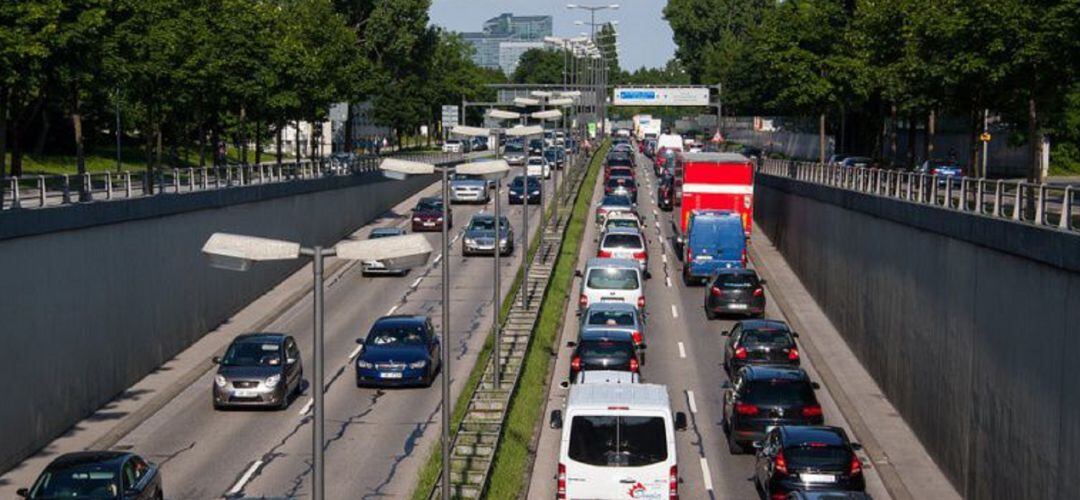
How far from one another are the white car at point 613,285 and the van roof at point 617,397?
19.5 meters

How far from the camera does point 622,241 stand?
5503cm

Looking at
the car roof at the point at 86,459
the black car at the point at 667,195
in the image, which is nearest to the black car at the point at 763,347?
the car roof at the point at 86,459

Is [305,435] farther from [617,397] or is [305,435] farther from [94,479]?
[617,397]

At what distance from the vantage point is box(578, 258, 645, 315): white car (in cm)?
4531

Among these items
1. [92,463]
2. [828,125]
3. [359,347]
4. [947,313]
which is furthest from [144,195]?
[828,125]

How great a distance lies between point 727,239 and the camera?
172ft

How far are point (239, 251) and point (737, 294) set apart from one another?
31.6 meters

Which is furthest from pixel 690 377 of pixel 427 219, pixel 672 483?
pixel 427 219

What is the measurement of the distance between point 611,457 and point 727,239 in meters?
29.7

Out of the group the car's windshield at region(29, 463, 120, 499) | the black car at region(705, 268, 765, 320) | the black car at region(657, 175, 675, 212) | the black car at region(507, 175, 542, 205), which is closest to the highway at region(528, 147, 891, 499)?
the black car at region(705, 268, 765, 320)

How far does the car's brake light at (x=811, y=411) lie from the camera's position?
29.7 m

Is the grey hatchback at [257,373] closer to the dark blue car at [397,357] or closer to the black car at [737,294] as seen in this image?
the dark blue car at [397,357]

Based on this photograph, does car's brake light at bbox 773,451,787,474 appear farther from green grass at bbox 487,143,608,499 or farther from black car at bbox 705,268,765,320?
black car at bbox 705,268,765,320

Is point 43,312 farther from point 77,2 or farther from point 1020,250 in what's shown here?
point 1020,250
